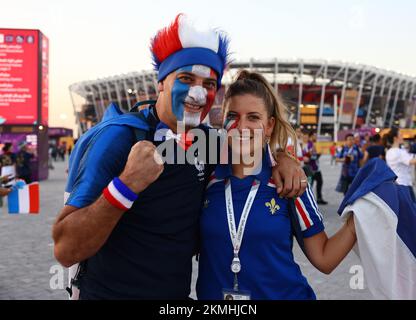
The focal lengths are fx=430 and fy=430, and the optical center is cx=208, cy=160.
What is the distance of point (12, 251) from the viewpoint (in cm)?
641

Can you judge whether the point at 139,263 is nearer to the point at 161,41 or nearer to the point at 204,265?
the point at 204,265

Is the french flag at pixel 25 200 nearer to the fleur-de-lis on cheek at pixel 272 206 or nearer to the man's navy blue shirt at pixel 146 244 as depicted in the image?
the man's navy blue shirt at pixel 146 244

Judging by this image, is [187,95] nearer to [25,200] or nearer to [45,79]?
[25,200]

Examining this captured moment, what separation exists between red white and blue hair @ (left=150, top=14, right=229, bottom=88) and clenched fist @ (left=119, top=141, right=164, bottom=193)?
0.49m

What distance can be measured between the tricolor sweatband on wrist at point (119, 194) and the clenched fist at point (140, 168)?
18mm

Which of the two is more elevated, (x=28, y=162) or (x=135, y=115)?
(x=135, y=115)

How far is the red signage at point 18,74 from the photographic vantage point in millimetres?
17000

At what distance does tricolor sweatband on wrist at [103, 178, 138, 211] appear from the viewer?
155 cm

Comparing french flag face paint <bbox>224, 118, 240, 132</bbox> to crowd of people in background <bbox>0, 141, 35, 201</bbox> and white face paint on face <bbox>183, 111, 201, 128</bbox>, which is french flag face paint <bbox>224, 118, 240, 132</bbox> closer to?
white face paint on face <bbox>183, 111, 201, 128</bbox>

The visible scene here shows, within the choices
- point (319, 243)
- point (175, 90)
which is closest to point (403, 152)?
point (319, 243)

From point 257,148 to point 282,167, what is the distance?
15cm

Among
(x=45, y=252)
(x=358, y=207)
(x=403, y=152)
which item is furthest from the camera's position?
(x=403, y=152)

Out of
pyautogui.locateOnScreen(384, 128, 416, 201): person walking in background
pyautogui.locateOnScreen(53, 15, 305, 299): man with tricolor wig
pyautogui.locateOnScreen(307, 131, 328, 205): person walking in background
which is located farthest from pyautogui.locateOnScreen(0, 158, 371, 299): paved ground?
pyautogui.locateOnScreen(53, 15, 305, 299): man with tricolor wig

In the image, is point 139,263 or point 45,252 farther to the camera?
point 45,252
